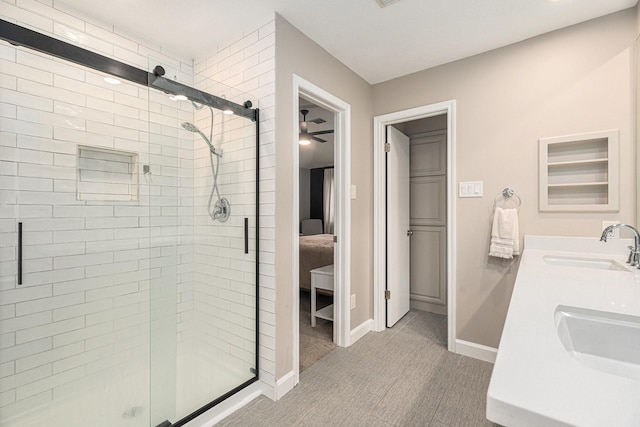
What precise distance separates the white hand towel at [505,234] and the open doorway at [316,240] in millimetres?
1246

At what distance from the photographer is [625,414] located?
1.52 ft

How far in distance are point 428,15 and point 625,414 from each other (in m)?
2.18

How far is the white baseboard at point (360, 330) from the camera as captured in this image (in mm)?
2715

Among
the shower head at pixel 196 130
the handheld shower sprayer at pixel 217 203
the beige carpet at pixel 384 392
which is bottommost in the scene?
the beige carpet at pixel 384 392

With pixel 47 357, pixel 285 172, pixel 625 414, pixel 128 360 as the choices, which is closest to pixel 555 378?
pixel 625 414

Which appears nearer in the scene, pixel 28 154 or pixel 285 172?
pixel 28 154

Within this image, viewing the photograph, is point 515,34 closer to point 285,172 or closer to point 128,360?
point 285,172

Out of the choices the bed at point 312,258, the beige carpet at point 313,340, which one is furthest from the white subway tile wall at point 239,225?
the bed at point 312,258

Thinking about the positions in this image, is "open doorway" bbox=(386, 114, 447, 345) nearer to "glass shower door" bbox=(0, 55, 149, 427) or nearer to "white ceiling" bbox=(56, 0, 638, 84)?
"white ceiling" bbox=(56, 0, 638, 84)

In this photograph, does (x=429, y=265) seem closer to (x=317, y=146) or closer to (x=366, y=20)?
(x=366, y=20)

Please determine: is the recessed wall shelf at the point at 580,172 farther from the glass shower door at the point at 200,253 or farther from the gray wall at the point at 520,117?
the glass shower door at the point at 200,253

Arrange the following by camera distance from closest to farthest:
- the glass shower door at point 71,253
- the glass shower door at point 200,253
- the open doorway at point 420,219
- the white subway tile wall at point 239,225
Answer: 1. the glass shower door at point 71,253
2. the glass shower door at point 200,253
3. the white subway tile wall at point 239,225
4. the open doorway at point 420,219

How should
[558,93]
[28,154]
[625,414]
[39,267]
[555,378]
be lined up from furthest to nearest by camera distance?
1. [558,93]
2. [39,267]
3. [28,154]
4. [555,378]
5. [625,414]

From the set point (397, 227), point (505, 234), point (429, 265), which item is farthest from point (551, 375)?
point (429, 265)
